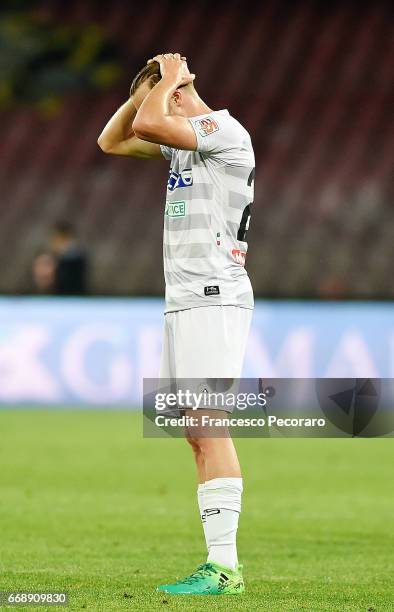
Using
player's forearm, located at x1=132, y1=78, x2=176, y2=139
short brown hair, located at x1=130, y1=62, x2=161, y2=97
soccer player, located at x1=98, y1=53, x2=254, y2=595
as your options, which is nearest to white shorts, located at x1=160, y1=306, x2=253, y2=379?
soccer player, located at x1=98, y1=53, x2=254, y2=595

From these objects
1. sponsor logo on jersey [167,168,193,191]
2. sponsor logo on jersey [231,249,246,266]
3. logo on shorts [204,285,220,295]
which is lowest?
logo on shorts [204,285,220,295]

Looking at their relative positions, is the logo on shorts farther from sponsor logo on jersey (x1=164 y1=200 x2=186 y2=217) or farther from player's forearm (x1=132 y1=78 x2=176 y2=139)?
player's forearm (x1=132 y1=78 x2=176 y2=139)

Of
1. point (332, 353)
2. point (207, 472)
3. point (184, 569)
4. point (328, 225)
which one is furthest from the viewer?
point (328, 225)

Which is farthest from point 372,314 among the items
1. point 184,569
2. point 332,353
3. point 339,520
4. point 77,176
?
point 77,176

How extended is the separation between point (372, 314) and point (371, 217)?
6833mm

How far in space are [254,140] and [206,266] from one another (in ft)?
54.5

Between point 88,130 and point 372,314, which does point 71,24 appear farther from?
point 372,314

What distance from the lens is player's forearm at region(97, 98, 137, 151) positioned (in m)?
5.55

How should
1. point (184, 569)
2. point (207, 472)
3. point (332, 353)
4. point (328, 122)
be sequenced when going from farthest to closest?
1. point (328, 122)
2. point (332, 353)
3. point (184, 569)
4. point (207, 472)

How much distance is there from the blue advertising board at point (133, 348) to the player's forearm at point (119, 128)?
747cm

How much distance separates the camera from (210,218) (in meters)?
5.10

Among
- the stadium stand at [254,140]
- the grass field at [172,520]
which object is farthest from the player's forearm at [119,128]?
the stadium stand at [254,140]

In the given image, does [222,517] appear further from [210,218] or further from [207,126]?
[207,126]

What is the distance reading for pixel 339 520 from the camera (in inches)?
289
